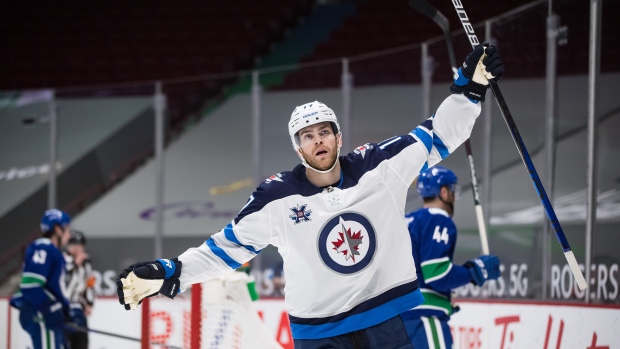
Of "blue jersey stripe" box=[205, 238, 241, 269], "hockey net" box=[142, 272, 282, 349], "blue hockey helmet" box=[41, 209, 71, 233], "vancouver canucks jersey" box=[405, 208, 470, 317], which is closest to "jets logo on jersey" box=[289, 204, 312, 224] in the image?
"blue jersey stripe" box=[205, 238, 241, 269]

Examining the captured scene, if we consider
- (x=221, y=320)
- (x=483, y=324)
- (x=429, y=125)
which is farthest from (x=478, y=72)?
(x=483, y=324)

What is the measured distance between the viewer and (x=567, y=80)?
4.55 metres

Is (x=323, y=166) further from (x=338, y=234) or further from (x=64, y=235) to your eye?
(x=64, y=235)

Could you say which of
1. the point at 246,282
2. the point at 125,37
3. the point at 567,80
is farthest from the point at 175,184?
the point at 125,37

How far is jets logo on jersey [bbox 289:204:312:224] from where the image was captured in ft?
10.3

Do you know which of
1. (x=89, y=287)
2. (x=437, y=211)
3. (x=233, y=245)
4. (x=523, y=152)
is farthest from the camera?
(x=89, y=287)

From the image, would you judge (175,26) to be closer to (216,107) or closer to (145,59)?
(145,59)

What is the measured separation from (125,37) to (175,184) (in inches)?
203

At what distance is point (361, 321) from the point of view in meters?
3.07

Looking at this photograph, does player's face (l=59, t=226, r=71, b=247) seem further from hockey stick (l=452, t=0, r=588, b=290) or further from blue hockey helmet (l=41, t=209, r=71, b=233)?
hockey stick (l=452, t=0, r=588, b=290)

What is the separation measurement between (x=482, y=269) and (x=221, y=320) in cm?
133

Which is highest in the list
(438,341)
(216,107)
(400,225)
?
(216,107)

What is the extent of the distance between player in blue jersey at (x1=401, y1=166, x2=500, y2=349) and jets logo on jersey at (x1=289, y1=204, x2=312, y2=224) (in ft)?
3.08

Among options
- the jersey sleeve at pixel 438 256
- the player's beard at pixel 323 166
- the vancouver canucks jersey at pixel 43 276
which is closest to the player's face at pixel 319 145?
the player's beard at pixel 323 166
